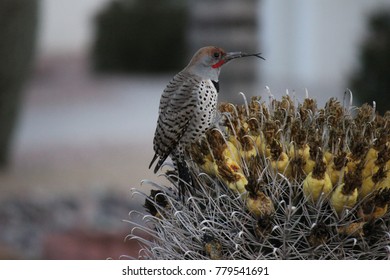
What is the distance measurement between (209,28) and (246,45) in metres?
0.68

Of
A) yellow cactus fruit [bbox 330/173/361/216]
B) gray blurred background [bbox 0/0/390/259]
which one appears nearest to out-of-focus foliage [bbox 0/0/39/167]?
gray blurred background [bbox 0/0/390/259]

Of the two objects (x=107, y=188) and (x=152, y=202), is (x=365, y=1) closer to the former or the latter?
(x=107, y=188)

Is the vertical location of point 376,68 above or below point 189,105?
below

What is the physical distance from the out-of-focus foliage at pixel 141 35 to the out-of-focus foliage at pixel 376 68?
2707 millimetres

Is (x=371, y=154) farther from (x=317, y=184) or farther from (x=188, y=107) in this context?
(x=188, y=107)

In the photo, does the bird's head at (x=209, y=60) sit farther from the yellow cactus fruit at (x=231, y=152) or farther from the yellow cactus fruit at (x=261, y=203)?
the yellow cactus fruit at (x=261, y=203)

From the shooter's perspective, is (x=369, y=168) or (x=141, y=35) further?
(x=141, y=35)

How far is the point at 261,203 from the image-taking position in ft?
5.10

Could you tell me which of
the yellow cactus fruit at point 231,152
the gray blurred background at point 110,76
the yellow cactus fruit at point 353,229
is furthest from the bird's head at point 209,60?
the gray blurred background at point 110,76

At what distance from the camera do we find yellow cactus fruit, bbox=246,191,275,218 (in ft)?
5.10

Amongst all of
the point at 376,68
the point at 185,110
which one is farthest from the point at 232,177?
the point at 376,68

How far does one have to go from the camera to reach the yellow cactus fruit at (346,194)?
5.04 ft

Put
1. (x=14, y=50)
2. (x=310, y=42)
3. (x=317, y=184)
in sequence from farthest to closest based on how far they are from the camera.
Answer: (x=310, y=42), (x=14, y=50), (x=317, y=184)

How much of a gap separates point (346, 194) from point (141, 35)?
22.8 ft
